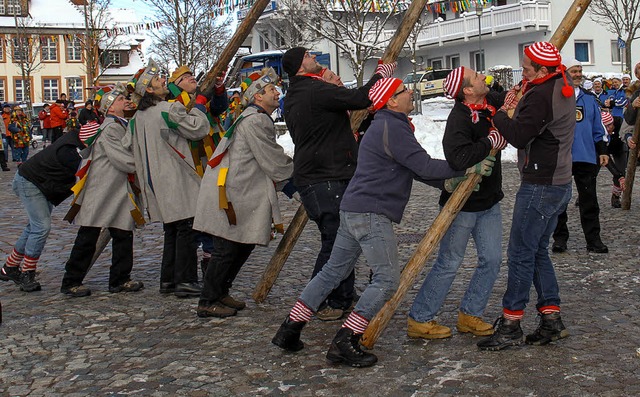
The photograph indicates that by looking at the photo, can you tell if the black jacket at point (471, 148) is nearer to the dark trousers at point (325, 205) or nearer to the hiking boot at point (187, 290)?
the dark trousers at point (325, 205)

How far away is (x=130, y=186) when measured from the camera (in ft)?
27.3

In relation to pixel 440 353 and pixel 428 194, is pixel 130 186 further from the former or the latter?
pixel 428 194

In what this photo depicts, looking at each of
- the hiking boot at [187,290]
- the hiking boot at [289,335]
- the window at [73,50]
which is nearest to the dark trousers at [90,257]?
the hiking boot at [187,290]

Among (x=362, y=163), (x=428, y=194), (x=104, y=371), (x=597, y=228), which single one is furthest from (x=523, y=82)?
(x=428, y=194)

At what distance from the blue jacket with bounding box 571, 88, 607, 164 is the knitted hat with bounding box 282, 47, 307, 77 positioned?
11.7 ft

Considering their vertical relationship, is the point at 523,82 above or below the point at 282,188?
above

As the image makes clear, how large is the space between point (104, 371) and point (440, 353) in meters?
2.18

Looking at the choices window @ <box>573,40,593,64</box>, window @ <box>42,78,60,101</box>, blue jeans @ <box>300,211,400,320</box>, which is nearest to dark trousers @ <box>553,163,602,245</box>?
blue jeans @ <box>300,211,400,320</box>

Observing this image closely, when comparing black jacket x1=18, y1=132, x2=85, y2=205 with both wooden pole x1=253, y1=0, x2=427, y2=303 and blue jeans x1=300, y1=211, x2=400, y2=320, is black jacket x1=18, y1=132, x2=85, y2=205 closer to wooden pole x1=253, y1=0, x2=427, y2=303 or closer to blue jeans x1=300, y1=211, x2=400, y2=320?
wooden pole x1=253, y1=0, x2=427, y2=303

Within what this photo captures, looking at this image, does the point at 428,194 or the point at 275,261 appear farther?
the point at 428,194

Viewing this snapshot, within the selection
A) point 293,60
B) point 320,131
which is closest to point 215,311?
point 320,131

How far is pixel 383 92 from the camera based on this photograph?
225 inches

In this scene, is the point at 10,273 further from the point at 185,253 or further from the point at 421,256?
the point at 421,256

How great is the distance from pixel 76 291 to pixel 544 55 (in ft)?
15.5
